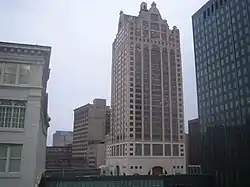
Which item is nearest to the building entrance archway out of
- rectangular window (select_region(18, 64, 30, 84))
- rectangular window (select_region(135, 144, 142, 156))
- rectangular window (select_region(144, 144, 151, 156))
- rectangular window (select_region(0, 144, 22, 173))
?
rectangular window (select_region(144, 144, 151, 156))

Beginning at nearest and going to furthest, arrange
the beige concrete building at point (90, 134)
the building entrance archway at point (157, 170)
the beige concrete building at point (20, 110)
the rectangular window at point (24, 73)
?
the beige concrete building at point (20, 110)
the rectangular window at point (24, 73)
the building entrance archway at point (157, 170)
the beige concrete building at point (90, 134)

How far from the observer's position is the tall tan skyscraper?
118 m

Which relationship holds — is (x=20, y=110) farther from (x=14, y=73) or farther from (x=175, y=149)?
(x=175, y=149)

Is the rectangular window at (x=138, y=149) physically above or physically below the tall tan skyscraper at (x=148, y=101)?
below

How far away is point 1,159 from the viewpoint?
734 inches

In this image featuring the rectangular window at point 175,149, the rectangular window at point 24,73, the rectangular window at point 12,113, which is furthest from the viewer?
the rectangular window at point 175,149

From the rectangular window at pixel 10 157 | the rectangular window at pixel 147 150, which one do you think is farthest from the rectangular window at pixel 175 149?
the rectangular window at pixel 10 157

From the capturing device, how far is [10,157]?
1898 centimetres

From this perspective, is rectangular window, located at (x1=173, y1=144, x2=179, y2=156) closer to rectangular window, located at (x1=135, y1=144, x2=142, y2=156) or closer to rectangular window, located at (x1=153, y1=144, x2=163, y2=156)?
rectangular window, located at (x1=153, y1=144, x2=163, y2=156)

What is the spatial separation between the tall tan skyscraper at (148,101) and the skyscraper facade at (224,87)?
25345mm

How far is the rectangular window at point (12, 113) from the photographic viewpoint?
764 inches

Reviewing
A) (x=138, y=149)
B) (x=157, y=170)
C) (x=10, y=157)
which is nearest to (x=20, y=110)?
(x=10, y=157)

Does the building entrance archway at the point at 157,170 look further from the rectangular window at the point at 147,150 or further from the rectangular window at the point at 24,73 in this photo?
the rectangular window at the point at 24,73

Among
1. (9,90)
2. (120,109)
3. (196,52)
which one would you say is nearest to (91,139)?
(120,109)
